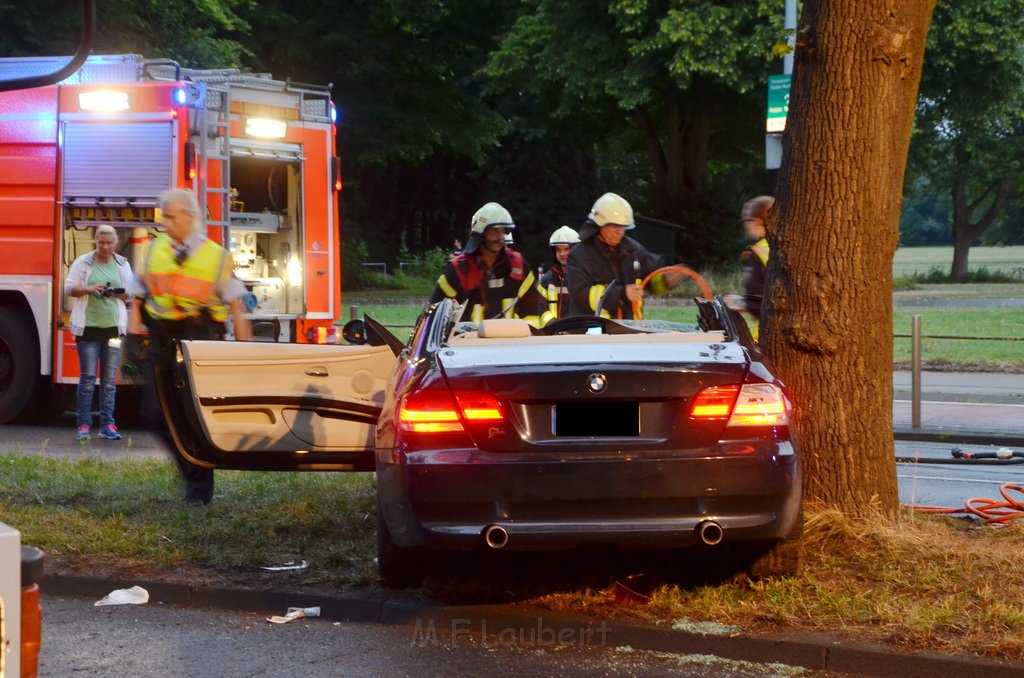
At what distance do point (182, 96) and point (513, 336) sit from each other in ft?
24.5

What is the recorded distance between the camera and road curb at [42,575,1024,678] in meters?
5.18

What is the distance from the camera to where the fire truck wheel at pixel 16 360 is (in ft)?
43.7

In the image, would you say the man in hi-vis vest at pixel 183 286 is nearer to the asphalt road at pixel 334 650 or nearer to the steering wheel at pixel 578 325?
the steering wheel at pixel 578 325

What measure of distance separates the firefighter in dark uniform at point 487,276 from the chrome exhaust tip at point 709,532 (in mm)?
4284

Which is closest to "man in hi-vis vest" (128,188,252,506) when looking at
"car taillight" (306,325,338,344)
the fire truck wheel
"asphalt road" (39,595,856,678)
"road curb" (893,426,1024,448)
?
"asphalt road" (39,595,856,678)

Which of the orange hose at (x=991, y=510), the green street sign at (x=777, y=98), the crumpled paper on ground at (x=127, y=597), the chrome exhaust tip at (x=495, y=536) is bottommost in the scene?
the crumpled paper on ground at (x=127, y=597)

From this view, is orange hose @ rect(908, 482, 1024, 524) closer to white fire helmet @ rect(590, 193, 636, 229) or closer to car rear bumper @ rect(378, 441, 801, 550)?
car rear bumper @ rect(378, 441, 801, 550)

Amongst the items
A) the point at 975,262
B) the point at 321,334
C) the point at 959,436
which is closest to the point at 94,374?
the point at 321,334

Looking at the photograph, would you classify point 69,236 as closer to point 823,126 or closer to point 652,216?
point 823,126

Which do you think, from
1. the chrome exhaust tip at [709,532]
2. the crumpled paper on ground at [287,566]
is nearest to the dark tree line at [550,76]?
the crumpled paper on ground at [287,566]

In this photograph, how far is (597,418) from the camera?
545 centimetres

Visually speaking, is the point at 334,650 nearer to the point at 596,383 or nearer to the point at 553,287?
the point at 596,383

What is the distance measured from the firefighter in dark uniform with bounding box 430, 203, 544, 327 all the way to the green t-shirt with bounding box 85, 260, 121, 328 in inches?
146

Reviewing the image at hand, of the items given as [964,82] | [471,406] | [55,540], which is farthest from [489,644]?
[964,82]
